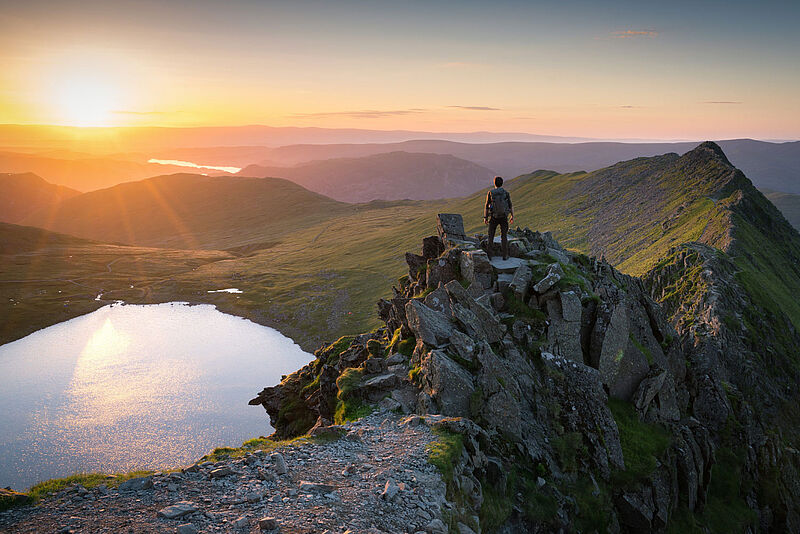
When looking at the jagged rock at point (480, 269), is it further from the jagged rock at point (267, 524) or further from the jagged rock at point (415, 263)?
the jagged rock at point (267, 524)

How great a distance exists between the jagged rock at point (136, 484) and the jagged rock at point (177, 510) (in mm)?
1562

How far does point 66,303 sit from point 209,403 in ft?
276

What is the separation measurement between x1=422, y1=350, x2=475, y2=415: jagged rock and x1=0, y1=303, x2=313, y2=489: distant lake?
37854mm

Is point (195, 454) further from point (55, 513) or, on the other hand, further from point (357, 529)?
point (357, 529)

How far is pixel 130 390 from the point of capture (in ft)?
233

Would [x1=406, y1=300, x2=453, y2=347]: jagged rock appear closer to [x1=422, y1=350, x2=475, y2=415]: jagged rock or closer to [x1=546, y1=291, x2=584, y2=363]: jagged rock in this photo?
[x1=422, y1=350, x2=475, y2=415]: jagged rock

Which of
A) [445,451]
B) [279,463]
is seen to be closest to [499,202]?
[445,451]

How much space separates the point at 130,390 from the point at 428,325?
64127 mm

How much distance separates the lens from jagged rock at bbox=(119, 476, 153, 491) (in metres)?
16.5

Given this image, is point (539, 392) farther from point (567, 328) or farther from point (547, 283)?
point (547, 283)

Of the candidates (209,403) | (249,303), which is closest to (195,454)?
(209,403)


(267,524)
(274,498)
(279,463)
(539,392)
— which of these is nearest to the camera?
(267,524)

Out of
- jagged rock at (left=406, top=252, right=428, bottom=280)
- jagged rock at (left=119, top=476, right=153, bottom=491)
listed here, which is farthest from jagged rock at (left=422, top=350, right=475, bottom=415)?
jagged rock at (left=406, top=252, right=428, bottom=280)

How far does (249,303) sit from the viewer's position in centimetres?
12681
